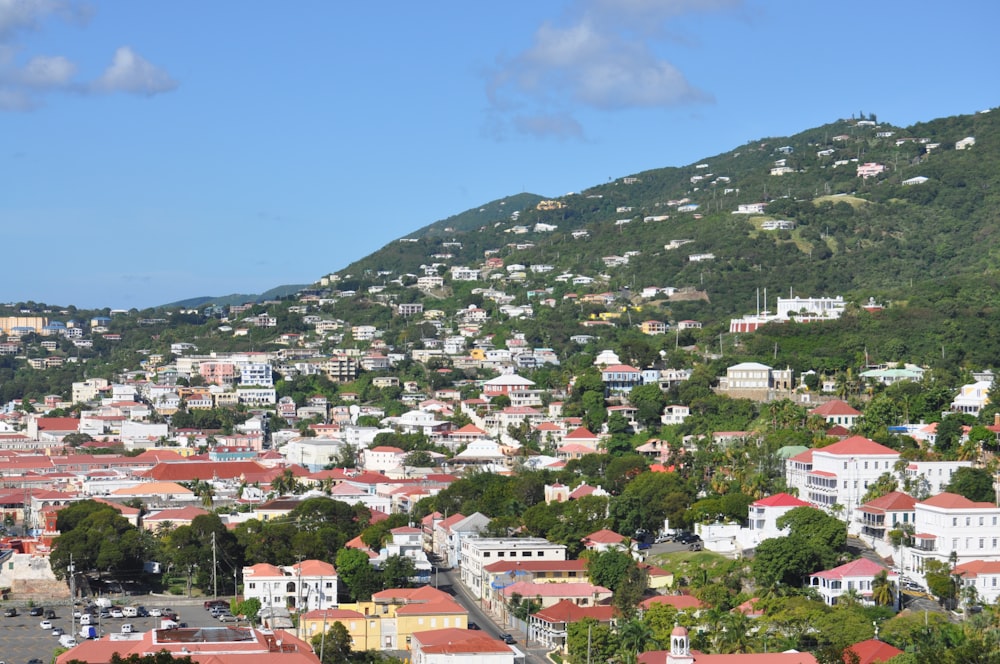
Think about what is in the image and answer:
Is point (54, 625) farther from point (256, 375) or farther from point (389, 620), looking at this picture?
point (256, 375)

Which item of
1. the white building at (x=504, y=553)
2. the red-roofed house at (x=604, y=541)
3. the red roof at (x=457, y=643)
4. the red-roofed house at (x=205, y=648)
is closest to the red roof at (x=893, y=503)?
the red-roofed house at (x=604, y=541)

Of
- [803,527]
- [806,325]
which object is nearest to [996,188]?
[806,325]

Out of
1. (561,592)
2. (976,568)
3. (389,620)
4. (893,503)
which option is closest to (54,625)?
(389,620)

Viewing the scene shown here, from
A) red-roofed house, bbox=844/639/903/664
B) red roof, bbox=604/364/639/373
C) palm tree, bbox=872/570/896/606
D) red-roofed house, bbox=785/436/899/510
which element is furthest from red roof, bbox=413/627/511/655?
red roof, bbox=604/364/639/373

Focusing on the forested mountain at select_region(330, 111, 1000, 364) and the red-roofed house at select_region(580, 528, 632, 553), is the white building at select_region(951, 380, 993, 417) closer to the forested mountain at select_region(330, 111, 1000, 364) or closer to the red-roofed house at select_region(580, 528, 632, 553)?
the forested mountain at select_region(330, 111, 1000, 364)

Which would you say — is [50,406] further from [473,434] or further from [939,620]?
[939,620]

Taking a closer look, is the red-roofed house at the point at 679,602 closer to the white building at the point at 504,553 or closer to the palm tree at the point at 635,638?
the palm tree at the point at 635,638

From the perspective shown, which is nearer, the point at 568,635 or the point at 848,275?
the point at 568,635
